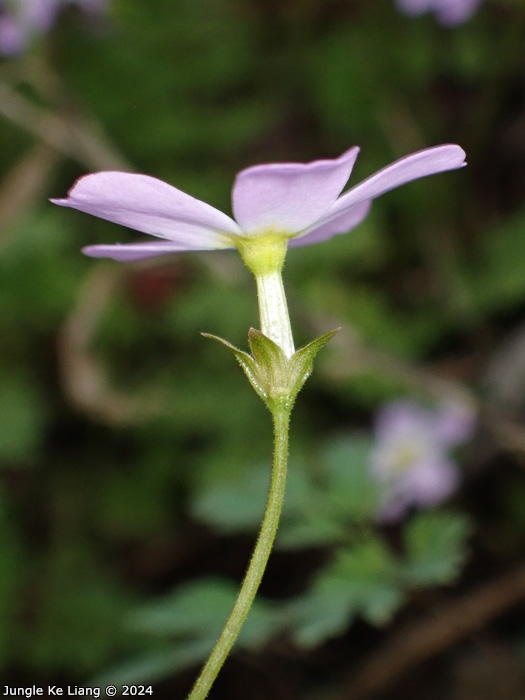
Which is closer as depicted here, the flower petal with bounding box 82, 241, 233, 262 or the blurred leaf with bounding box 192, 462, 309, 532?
the flower petal with bounding box 82, 241, 233, 262

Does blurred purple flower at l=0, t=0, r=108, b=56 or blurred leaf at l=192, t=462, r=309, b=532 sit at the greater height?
blurred purple flower at l=0, t=0, r=108, b=56

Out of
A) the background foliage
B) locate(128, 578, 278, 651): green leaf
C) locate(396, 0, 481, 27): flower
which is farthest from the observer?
locate(396, 0, 481, 27): flower

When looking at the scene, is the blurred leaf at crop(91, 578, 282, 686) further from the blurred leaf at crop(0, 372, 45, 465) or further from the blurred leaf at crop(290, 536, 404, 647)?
the blurred leaf at crop(0, 372, 45, 465)

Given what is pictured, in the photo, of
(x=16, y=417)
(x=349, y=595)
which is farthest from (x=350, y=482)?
(x=16, y=417)

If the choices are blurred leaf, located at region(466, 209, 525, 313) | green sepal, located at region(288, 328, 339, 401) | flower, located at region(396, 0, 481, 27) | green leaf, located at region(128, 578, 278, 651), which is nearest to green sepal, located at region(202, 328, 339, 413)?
green sepal, located at region(288, 328, 339, 401)

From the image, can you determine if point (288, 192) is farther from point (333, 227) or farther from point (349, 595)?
point (349, 595)

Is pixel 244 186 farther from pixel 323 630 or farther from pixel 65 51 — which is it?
pixel 65 51
